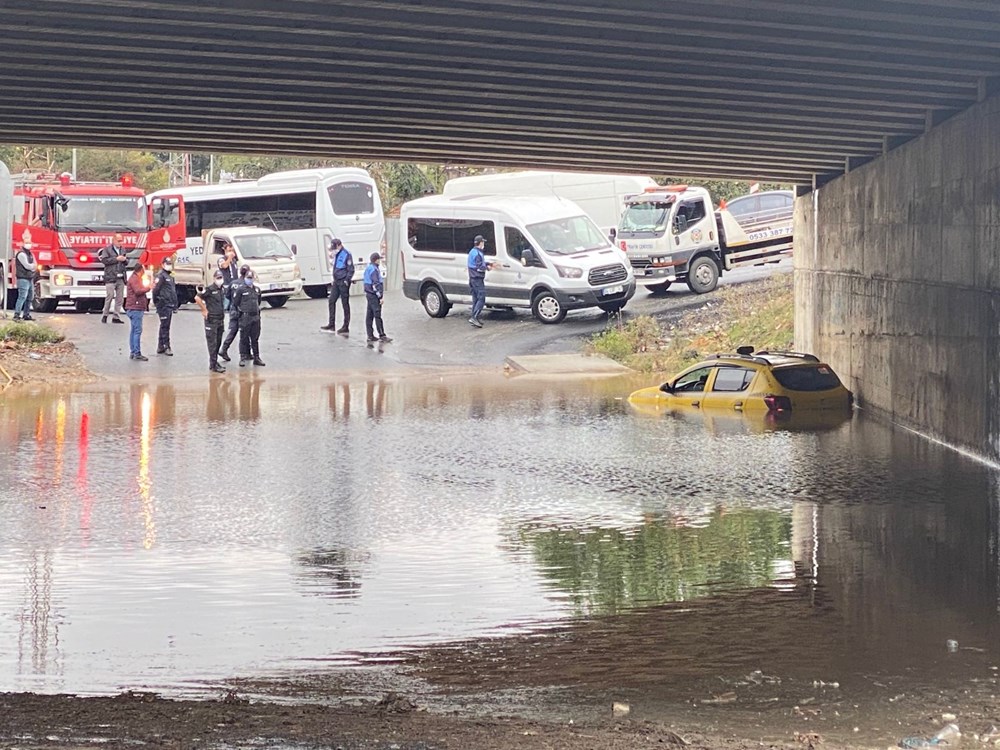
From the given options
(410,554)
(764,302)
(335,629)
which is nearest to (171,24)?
(410,554)

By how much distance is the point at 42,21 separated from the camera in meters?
15.2

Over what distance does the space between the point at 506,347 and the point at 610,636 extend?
23974 mm

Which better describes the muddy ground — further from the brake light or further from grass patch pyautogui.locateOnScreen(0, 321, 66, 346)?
the brake light

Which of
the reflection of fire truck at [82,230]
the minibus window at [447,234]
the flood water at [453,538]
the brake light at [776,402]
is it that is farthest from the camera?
the reflection of fire truck at [82,230]

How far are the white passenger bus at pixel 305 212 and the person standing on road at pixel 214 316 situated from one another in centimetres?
1028

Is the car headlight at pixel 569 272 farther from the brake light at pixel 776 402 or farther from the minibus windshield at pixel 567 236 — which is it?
the brake light at pixel 776 402

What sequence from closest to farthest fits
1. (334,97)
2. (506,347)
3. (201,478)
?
1. (201,478)
2. (334,97)
3. (506,347)

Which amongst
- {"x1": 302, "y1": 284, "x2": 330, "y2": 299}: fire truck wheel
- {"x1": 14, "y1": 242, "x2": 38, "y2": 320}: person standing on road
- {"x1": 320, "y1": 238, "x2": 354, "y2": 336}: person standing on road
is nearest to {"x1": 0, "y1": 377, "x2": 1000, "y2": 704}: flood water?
{"x1": 320, "y1": 238, "x2": 354, "y2": 336}: person standing on road

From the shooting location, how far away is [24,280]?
112ft

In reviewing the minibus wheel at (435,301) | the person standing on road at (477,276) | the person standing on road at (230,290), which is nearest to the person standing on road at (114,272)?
the person standing on road at (230,290)

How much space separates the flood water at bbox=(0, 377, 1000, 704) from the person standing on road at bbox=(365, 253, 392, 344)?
9513 millimetres

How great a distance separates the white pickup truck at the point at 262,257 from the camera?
38188 mm

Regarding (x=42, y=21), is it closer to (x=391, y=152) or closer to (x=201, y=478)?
(x=201, y=478)

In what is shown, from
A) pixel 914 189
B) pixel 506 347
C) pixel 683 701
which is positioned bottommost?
pixel 683 701
